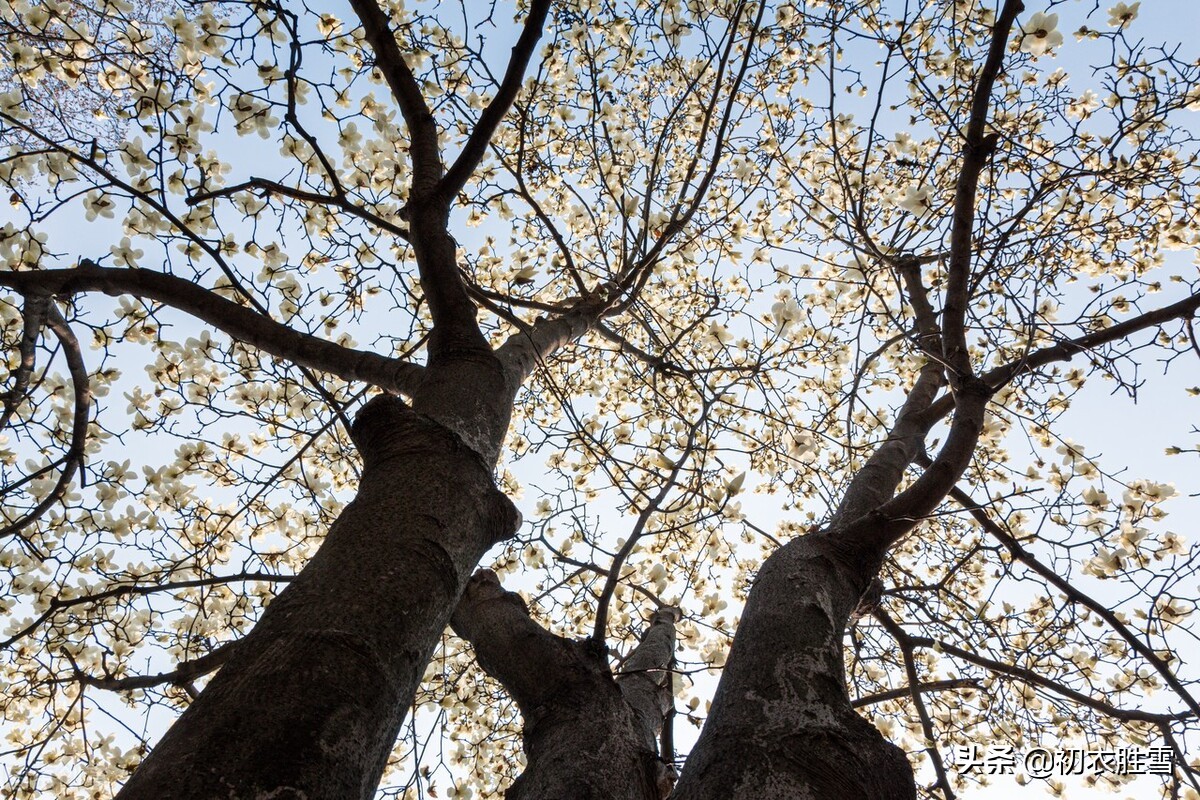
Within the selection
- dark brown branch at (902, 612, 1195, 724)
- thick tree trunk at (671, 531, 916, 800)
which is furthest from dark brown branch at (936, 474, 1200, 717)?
thick tree trunk at (671, 531, 916, 800)

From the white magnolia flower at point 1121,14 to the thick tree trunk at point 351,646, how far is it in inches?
126

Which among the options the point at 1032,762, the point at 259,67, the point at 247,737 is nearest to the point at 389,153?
the point at 259,67

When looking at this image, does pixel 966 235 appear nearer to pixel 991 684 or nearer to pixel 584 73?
pixel 991 684

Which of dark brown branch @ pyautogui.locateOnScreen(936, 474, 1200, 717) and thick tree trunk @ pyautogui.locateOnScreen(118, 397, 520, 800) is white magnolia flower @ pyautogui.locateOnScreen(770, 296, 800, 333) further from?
thick tree trunk @ pyautogui.locateOnScreen(118, 397, 520, 800)

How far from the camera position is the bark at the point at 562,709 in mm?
1401

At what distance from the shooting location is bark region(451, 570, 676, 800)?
4.60 feet

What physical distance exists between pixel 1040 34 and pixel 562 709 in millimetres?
3237

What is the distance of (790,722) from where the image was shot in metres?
1.23

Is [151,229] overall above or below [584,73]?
below

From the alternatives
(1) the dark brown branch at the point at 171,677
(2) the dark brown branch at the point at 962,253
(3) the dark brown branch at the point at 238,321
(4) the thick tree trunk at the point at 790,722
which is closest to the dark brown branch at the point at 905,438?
(2) the dark brown branch at the point at 962,253

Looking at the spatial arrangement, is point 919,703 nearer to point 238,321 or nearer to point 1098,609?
point 1098,609

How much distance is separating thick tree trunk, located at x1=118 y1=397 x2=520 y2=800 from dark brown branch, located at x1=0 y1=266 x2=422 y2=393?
1.70 ft

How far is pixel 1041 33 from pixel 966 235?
4.91ft

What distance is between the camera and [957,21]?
10.9ft
